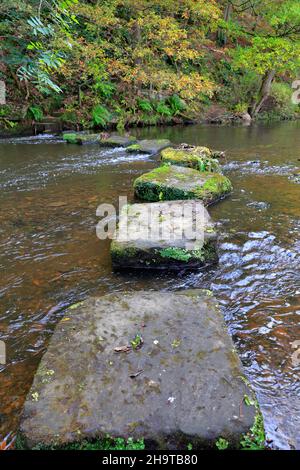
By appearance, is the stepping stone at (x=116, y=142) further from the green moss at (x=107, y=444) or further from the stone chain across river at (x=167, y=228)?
the green moss at (x=107, y=444)

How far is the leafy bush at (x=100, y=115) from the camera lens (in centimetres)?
1565

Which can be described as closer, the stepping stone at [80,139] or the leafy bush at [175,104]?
the stepping stone at [80,139]

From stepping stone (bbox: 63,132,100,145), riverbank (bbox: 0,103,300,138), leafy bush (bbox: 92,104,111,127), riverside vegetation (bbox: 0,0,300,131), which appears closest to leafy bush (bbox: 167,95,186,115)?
riverside vegetation (bbox: 0,0,300,131)

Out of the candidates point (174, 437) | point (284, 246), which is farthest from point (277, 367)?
point (284, 246)

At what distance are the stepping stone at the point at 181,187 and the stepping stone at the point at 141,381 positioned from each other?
3332 mm

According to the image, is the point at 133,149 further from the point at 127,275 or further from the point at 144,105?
the point at 144,105

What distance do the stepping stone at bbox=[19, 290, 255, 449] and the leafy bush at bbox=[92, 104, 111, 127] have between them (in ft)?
45.5

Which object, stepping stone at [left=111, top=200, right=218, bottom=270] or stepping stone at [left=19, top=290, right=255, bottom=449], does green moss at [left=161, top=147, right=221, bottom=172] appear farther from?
stepping stone at [left=19, top=290, right=255, bottom=449]

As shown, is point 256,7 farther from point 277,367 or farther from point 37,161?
point 277,367

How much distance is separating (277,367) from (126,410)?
4.09ft

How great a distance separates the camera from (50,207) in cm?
611

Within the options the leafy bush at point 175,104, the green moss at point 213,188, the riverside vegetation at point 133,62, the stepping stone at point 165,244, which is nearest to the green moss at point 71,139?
the riverside vegetation at point 133,62

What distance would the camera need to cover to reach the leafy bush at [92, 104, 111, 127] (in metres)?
15.6

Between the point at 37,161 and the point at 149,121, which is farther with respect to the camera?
the point at 149,121
